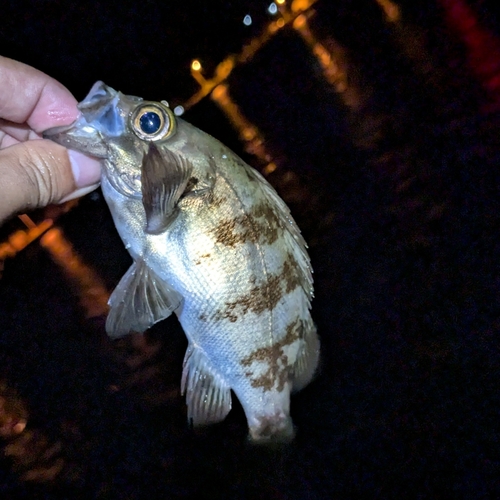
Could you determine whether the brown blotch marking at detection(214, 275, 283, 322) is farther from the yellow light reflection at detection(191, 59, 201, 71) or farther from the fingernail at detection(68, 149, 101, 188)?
the yellow light reflection at detection(191, 59, 201, 71)

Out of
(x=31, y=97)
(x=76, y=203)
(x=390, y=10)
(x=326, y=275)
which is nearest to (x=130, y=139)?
(x=31, y=97)

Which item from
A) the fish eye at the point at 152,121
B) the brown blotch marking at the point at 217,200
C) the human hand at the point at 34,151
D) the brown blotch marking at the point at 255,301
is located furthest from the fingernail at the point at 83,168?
the brown blotch marking at the point at 255,301

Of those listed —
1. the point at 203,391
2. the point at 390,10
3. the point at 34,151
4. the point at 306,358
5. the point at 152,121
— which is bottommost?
the point at 306,358

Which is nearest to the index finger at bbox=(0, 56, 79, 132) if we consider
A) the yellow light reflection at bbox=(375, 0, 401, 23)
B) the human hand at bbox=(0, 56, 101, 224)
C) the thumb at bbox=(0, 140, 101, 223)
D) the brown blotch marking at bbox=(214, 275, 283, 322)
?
Result: the human hand at bbox=(0, 56, 101, 224)

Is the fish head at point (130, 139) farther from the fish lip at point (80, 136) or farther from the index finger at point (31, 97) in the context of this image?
the index finger at point (31, 97)

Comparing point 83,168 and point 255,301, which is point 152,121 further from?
point 255,301

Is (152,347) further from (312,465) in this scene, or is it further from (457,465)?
(457,465)

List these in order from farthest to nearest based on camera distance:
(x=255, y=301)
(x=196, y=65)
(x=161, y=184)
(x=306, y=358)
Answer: (x=196, y=65) < (x=306, y=358) < (x=255, y=301) < (x=161, y=184)
